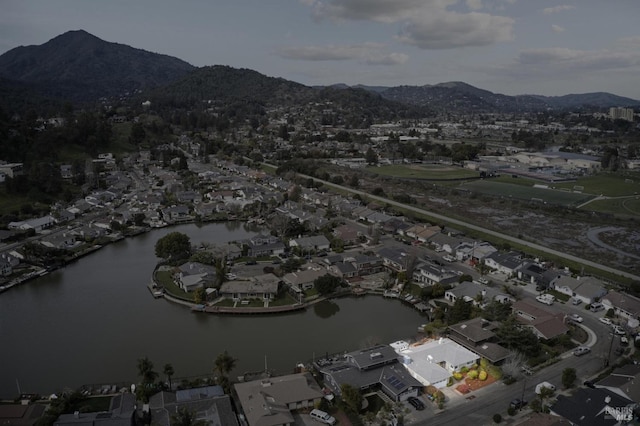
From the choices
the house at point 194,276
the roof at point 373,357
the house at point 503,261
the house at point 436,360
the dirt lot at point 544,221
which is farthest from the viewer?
the dirt lot at point 544,221

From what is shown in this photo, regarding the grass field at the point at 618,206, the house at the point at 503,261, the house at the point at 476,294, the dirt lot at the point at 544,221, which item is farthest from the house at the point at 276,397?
the grass field at the point at 618,206

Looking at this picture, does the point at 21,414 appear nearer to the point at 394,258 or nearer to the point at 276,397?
the point at 276,397

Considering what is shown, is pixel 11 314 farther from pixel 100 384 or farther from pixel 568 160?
pixel 568 160

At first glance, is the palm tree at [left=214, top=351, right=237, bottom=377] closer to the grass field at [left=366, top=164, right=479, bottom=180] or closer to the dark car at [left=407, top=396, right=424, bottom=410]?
the dark car at [left=407, top=396, right=424, bottom=410]

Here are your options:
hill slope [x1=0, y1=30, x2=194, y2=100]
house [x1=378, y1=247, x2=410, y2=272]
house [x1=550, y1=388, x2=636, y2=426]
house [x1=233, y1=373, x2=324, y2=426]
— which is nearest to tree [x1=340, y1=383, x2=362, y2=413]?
house [x1=233, y1=373, x2=324, y2=426]

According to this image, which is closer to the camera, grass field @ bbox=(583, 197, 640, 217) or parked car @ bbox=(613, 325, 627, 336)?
parked car @ bbox=(613, 325, 627, 336)

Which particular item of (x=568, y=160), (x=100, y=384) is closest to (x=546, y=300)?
(x=100, y=384)

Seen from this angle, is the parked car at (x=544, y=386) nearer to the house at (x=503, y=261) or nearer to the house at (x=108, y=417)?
the house at (x=503, y=261)
